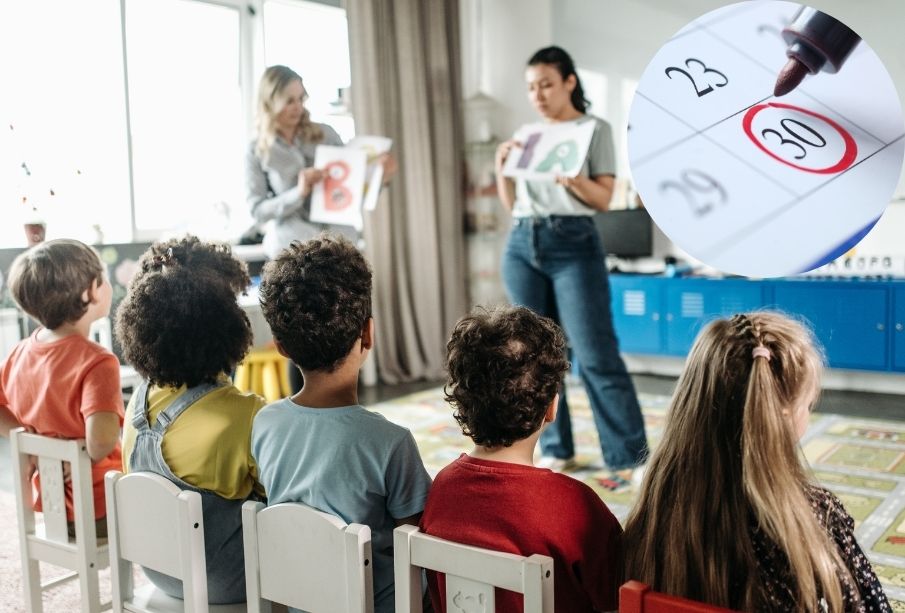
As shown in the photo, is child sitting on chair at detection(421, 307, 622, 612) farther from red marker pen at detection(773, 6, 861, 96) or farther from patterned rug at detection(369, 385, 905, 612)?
patterned rug at detection(369, 385, 905, 612)

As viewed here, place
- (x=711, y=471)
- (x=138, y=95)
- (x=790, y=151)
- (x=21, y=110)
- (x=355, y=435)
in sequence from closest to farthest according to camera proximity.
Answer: (x=790, y=151) → (x=711, y=471) → (x=355, y=435) → (x=21, y=110) → (x=138, y=95)

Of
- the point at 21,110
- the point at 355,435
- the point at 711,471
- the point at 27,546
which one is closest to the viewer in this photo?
the point at 711,471

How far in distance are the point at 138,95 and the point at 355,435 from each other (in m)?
3.53

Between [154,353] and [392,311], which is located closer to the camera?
[154,353]

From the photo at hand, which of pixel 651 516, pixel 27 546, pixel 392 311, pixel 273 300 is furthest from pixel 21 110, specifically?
pixel 651 516

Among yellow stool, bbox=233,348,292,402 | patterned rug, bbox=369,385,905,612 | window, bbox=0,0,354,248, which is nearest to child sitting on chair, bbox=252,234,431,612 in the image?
patterned rug, bbox=369,385,905,612

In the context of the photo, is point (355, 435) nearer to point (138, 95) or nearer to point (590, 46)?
point (138, 95)

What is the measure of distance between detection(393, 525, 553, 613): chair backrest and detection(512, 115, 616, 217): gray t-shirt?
1745mm

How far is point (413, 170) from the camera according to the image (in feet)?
→ 15.8

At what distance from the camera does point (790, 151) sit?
86 cm

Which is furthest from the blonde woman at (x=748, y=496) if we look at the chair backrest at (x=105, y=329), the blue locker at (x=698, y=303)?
the blue locker at (x=698, y=303)

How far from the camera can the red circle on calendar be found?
2.76ft

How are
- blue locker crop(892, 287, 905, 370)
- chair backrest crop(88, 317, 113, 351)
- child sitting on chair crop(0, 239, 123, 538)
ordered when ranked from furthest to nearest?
1. blue locker crop(892, 287, 905, 370)
2. chair backrest crop(88, 317, 113, 351)
3. child sitting on chair crop(0, 239, 123, 538)

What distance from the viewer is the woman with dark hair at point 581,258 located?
103 inches
